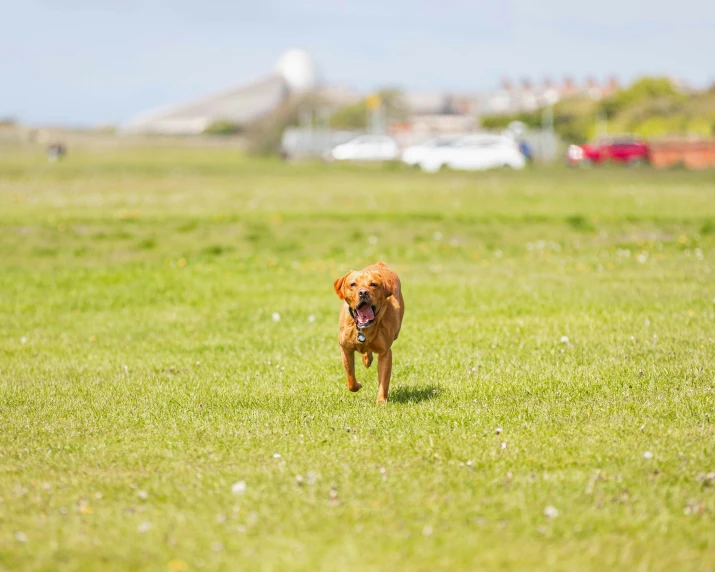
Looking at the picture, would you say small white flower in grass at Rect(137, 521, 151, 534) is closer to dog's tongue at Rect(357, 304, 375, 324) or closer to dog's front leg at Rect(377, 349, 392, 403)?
dog's tongue at Rect(357, 304, 375, 324)

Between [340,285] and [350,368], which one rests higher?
[340,285]

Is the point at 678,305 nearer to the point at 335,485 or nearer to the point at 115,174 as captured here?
the point at 335,485

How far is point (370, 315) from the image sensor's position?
717cm

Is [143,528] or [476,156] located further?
[476,156]

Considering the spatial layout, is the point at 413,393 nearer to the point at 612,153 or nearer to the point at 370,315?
the point at 370,315

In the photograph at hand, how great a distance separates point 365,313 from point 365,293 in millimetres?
275

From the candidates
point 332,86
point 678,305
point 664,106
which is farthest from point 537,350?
point 332,86

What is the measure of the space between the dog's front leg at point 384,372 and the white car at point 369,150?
4781 cm

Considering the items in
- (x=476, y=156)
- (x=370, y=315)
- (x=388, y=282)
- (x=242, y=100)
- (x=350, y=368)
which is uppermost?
(x=242, y=100)

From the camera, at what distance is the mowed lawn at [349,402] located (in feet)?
16.5

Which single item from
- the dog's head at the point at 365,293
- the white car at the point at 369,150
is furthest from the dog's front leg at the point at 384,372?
the white car at the point at 369,150

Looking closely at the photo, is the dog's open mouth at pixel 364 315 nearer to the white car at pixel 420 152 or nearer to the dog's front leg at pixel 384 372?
the dog's front leg at pixel 384 372

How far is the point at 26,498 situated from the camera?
5672mm

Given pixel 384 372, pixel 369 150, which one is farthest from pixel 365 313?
pixel 369 150
